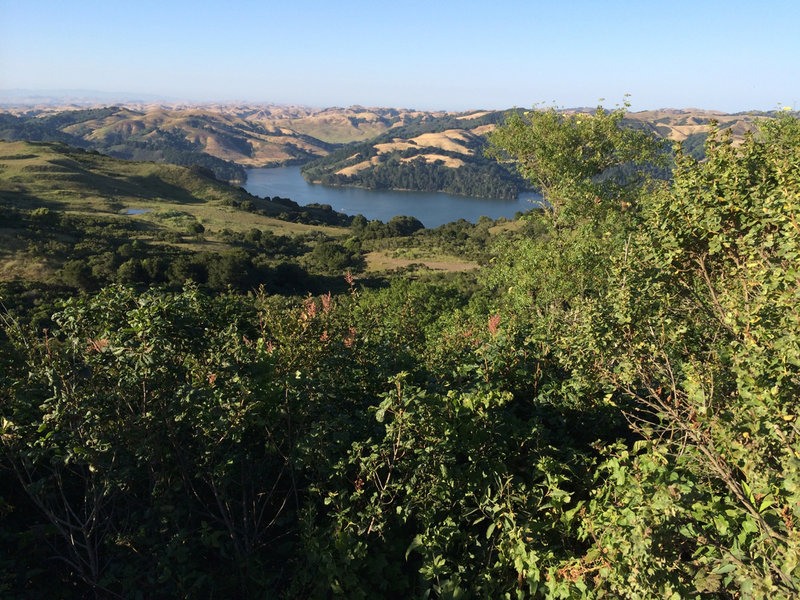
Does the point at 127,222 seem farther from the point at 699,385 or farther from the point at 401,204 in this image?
the point at 401,204

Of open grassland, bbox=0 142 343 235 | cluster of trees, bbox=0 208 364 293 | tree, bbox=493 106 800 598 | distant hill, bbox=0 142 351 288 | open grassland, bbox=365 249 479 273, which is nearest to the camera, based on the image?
tree, bbox=493 106 800 598

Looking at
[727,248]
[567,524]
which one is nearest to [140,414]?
[567,524]

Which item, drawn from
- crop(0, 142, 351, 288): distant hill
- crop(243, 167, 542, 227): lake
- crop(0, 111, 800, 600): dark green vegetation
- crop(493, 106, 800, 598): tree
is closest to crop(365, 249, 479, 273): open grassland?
crop(0, 142, 351, 288): distant hill

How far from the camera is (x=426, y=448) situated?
4199 mm

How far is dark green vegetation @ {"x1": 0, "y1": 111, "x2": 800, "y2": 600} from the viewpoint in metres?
3.60

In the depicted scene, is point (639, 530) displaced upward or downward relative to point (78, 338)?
downward

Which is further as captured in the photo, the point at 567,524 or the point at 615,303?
the point at 615,303

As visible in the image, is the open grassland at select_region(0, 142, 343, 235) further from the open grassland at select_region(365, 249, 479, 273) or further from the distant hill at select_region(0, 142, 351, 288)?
the open grassland at select_region(365, 249, 479, 273)

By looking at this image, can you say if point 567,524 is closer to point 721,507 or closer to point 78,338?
point 721,507

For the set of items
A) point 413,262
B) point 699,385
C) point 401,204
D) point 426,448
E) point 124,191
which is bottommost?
point 413,262

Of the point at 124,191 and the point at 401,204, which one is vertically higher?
the point at 124,191

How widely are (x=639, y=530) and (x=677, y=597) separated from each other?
0.49m

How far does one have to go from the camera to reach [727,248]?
5719 millimetres

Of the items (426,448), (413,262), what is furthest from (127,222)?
(426,448)
